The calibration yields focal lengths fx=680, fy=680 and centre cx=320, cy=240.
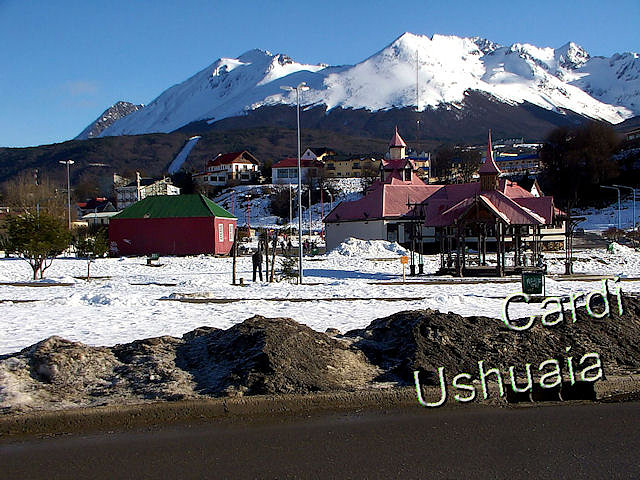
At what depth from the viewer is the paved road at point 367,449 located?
19.0 ft

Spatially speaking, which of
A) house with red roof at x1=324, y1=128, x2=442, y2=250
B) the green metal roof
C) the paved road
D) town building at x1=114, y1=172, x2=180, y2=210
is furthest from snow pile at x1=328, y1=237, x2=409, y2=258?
town building at x1=114, y1=172, x2=180, y2=210

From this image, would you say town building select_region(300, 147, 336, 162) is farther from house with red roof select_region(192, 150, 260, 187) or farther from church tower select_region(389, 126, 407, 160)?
church tower select_region(389, 126, 407, 160)

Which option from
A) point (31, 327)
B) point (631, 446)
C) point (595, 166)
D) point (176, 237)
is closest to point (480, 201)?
point (31, 327)

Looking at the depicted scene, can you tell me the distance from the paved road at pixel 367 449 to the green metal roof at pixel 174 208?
1906 inches

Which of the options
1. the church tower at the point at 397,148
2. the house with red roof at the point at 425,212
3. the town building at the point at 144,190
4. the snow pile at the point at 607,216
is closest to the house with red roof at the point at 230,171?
the town building at the point at 144,190

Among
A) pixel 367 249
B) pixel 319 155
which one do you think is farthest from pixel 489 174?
pixel 319 155

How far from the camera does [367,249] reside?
5012 cm

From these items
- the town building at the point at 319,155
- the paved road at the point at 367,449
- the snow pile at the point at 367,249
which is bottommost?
the paved road at the point at 367,449

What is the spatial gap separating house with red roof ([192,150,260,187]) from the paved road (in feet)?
459

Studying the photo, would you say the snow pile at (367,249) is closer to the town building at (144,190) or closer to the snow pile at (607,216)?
the snow pile at (607,216)

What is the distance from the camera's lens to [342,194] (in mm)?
117875

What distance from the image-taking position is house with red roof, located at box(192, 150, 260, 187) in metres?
150

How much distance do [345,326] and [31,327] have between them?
5.99 m

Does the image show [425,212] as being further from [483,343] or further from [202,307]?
[483,343]
